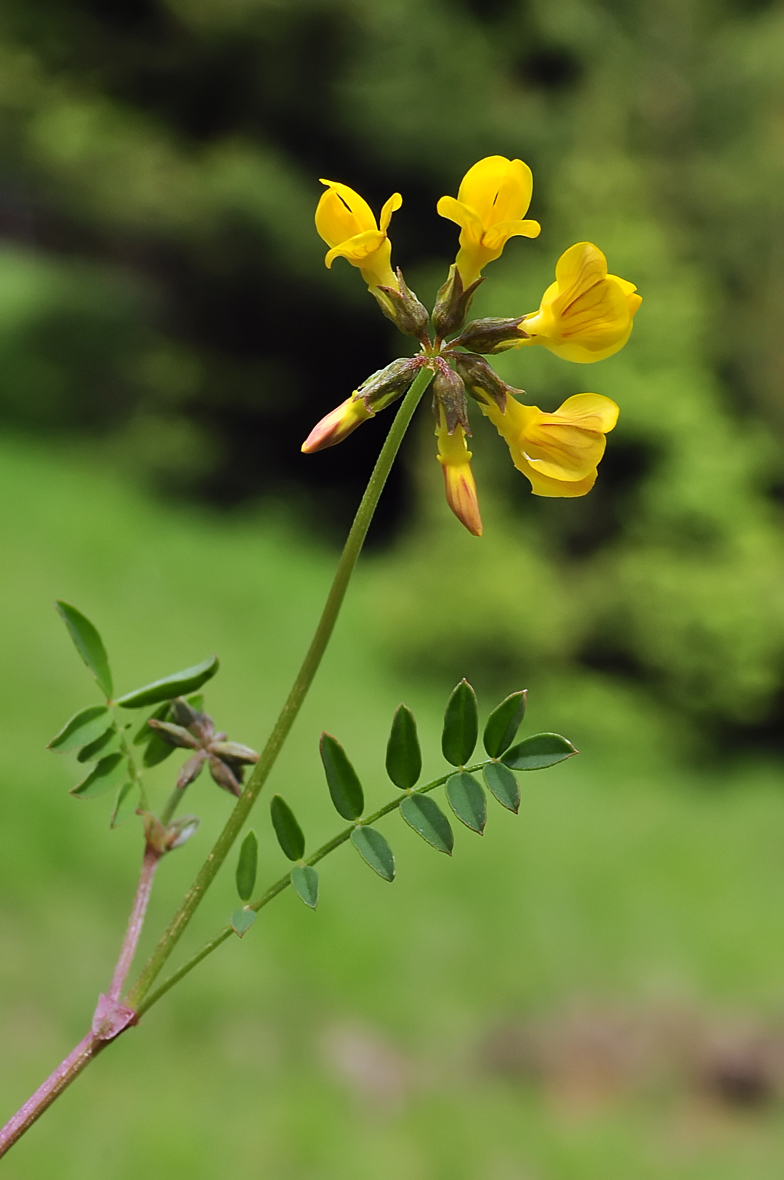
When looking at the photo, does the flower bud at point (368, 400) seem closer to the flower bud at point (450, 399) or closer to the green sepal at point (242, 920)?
the flower bud at point (450, 399)

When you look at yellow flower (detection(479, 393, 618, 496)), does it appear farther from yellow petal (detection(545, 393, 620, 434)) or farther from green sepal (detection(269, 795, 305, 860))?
green sepal (detection(269, 795, 305, 860))

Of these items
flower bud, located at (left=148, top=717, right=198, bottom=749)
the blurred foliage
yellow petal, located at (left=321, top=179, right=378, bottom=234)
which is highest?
the blurred foliage

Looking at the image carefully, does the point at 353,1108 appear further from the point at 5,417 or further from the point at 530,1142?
the point at 5,417

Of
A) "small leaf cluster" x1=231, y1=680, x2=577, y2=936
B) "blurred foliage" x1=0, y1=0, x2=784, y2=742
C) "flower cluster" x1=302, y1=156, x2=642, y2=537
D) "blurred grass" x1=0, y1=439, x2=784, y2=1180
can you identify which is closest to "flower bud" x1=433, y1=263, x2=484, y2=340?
"flower cluster" x1=302, y1=156, x2=642, y2=537

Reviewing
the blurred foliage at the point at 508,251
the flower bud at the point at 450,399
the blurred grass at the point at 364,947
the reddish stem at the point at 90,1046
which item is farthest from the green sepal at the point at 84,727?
the blurred foliage at the point at 508,251

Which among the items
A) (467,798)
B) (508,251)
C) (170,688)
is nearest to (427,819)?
(467,798)

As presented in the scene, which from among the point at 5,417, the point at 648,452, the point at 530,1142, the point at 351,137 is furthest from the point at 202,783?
the point at 5,417
